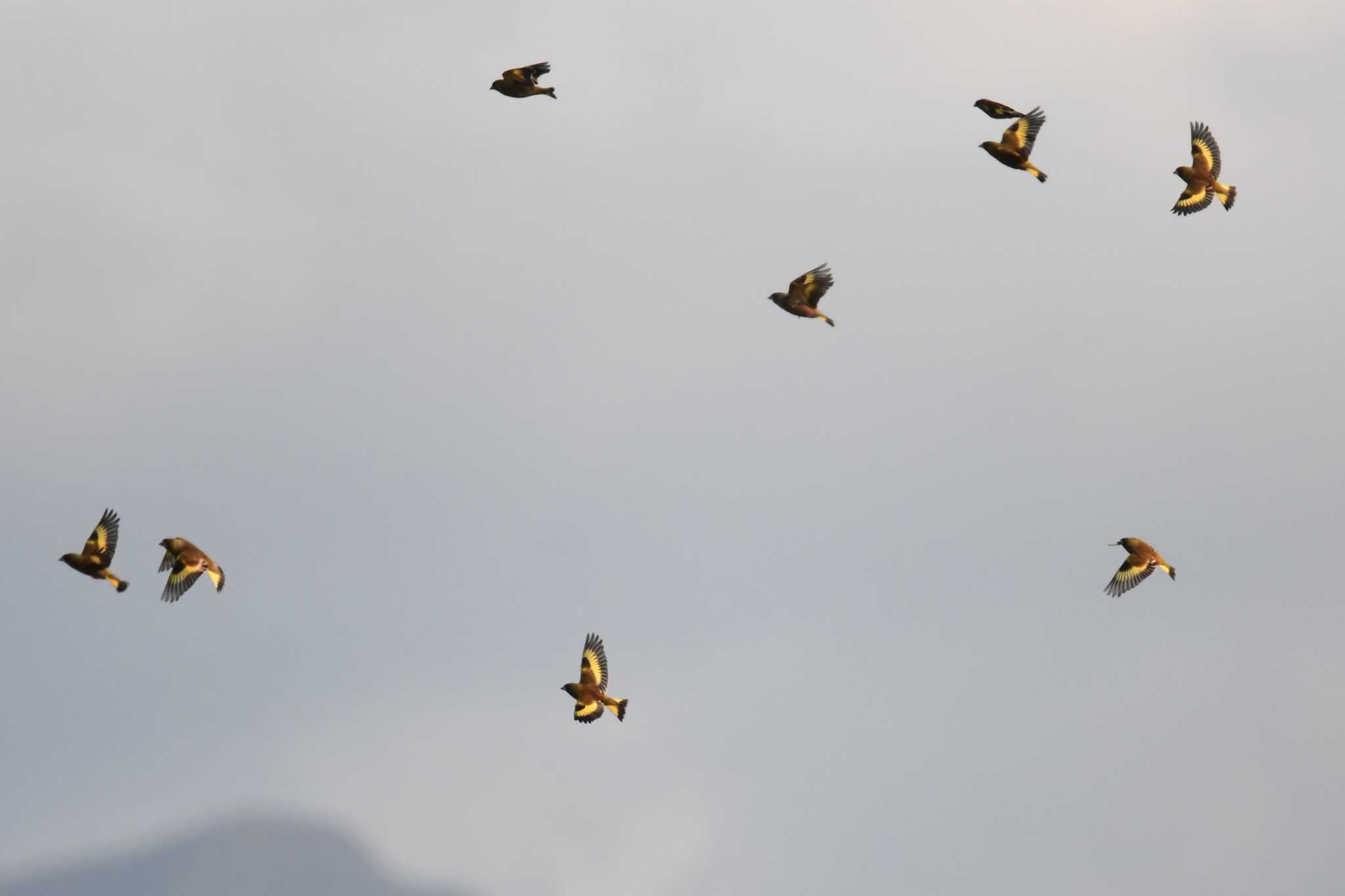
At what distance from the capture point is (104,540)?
52.2 metres

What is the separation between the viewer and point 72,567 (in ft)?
167

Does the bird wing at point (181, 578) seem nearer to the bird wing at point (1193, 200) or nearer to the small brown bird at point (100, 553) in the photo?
the small brown bird at point (100, 553)

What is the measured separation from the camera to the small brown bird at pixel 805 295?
54.7m

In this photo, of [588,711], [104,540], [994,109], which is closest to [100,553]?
[104,540]

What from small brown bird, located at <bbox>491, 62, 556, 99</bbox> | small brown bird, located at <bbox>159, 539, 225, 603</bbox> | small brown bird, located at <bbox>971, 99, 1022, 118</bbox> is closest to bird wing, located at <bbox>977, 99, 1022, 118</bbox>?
small brown bird, located at <bbox>971, 99, 1022, 118</bbox>

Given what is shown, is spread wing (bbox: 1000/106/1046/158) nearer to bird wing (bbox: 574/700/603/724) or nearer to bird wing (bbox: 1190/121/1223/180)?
bird wing (bbox: 1190/121/1223/180)

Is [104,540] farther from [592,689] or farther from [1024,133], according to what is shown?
[1024,133]

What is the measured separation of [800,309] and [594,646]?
1057 cm

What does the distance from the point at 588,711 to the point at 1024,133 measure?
17323 mm

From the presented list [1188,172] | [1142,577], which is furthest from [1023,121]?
[1142,577]

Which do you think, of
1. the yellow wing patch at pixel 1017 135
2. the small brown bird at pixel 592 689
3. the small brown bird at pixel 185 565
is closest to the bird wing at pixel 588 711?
the small brown bird at pixel 592 689

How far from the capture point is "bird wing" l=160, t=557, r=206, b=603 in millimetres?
50031

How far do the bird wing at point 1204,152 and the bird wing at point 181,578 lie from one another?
25574 millimetres

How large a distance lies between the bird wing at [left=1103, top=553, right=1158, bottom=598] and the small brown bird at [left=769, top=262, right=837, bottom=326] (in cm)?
886
